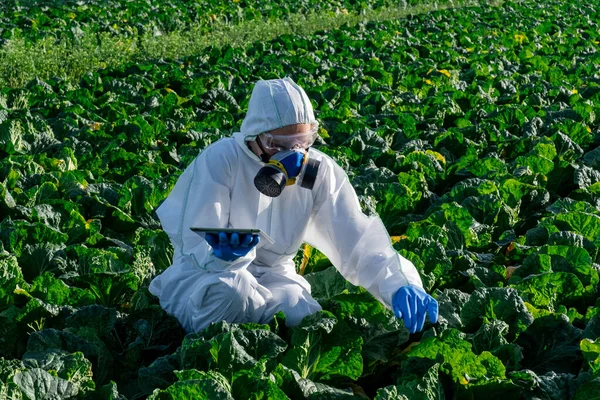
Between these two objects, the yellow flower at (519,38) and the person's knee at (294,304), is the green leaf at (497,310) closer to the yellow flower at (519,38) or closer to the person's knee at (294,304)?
the person's knee at (294,304)

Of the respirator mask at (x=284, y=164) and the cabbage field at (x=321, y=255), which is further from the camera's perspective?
the respirator mask at (x=284, y=164)

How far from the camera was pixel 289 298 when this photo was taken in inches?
149

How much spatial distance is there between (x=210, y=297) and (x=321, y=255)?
1186 millimetres

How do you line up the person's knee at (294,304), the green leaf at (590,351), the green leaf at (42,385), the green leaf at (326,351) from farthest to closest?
the person's knee at (294,304)
the green leaf at (326,351)
the green leaf at (590,351)
the green leaf at (42,385)

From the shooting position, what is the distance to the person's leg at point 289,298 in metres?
3.75

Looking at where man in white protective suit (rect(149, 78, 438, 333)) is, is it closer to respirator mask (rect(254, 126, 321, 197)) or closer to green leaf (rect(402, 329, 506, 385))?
respirator mask (rect(254, 126, 321, 197))

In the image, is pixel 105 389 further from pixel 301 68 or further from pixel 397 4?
pixel 397 4

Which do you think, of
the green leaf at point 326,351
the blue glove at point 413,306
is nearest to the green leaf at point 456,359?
the blue glove at point 413,306

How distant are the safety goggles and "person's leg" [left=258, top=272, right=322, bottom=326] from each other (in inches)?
26.5

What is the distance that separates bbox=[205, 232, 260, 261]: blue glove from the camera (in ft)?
10.9

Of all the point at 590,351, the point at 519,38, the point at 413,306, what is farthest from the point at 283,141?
the point at 519,38

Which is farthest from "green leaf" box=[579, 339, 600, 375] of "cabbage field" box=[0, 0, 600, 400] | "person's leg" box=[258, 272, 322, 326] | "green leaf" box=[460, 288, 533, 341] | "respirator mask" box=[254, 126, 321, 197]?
"respirator mask" box=[254, 126, 321, 197]

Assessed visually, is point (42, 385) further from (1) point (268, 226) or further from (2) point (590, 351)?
(2) point (590, 351)

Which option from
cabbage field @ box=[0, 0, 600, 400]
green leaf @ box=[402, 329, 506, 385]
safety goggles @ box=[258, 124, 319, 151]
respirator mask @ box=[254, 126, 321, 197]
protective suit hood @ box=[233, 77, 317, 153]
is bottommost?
cabbage field @ box=[0, 0, 600, 400]
